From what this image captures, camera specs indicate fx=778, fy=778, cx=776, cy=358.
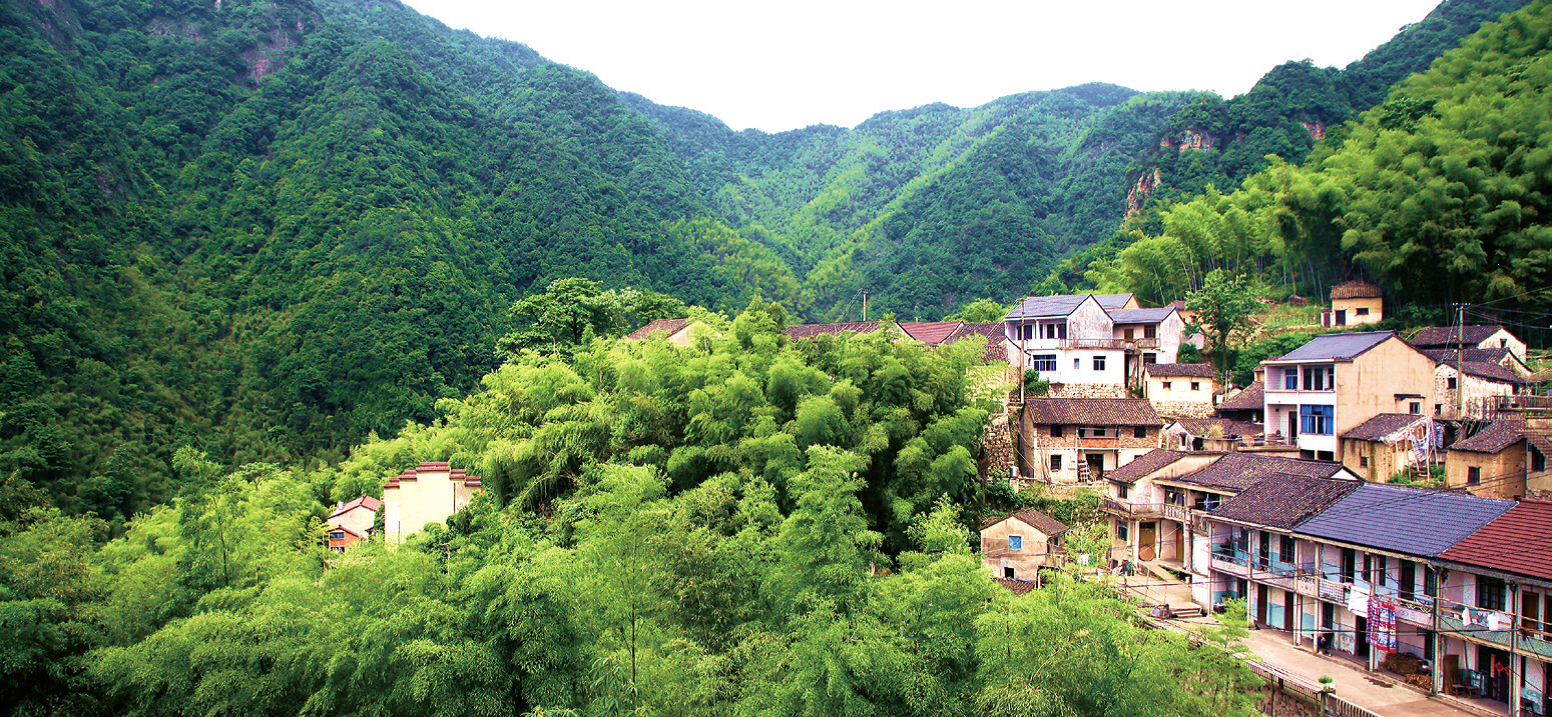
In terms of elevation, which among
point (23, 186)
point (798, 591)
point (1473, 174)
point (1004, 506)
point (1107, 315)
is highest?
Result: point (23, 186)

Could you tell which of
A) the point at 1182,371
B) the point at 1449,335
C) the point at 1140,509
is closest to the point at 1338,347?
the point at 1182,371

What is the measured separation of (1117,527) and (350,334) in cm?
2958

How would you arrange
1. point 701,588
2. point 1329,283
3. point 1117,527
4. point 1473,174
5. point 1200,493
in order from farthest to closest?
point 1329,283
point 1473,174
point 1117,527
point 1200,493
point 701,588

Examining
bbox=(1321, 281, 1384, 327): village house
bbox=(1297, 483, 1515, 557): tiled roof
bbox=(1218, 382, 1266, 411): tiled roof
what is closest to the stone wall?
bbox=(1218, 382, 1266, 411): tiled roof

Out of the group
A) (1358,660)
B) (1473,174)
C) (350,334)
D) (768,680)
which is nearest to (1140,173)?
(1473,174)

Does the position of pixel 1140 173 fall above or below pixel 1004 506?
above

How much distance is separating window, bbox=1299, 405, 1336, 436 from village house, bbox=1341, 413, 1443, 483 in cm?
88

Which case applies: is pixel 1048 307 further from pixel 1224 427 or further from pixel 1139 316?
pixel 1224 427

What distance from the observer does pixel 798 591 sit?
9.40 metres

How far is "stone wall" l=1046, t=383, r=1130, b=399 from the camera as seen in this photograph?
903 inches

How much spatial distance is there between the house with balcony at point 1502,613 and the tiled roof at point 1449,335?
12.0 m

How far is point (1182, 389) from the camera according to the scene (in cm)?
2264

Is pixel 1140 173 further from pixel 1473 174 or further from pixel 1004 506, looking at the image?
pixel 1004 506

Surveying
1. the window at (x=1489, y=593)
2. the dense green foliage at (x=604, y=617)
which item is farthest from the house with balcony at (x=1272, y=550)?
the dense green foliage at (x=604, y=617)
